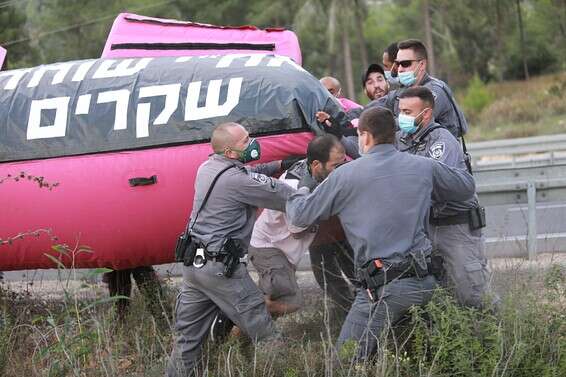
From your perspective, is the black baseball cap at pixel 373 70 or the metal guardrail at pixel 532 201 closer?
the black baseball cap at pixel 373 70

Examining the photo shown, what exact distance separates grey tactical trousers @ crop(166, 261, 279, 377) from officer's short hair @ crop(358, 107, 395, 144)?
3.63 ft

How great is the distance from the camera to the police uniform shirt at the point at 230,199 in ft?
18.3

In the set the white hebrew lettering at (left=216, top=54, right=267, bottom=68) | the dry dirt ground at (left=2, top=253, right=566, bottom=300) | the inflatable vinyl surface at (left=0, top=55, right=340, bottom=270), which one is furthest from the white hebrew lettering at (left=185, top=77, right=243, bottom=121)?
the dry dirt ground at (left=2, top=253, right=566, bottom=300)

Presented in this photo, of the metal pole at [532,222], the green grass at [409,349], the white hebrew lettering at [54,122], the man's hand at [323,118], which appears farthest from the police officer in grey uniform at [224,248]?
the metal pole at [532,222]

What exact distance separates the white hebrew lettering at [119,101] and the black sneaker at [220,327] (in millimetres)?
1563

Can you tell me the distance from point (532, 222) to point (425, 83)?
8.14 ft

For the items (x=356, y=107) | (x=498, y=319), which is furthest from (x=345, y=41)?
(x=498, y=319)

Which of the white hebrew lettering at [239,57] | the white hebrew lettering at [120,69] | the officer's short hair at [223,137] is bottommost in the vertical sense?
the officer's short hair at [223,137]

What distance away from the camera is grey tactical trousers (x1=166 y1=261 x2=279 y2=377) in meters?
5.54

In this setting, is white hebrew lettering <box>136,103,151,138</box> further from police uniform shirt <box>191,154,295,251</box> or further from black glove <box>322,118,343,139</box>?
black glove <box>322,118,343,139</box>

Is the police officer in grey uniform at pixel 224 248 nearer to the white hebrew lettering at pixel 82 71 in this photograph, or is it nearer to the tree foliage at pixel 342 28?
the white hebrew lettering at pixel 82 71

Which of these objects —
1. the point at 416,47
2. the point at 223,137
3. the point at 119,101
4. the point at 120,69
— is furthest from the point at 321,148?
the point at 120,69

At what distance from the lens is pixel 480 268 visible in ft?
18.9

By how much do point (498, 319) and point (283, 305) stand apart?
1505 mm
